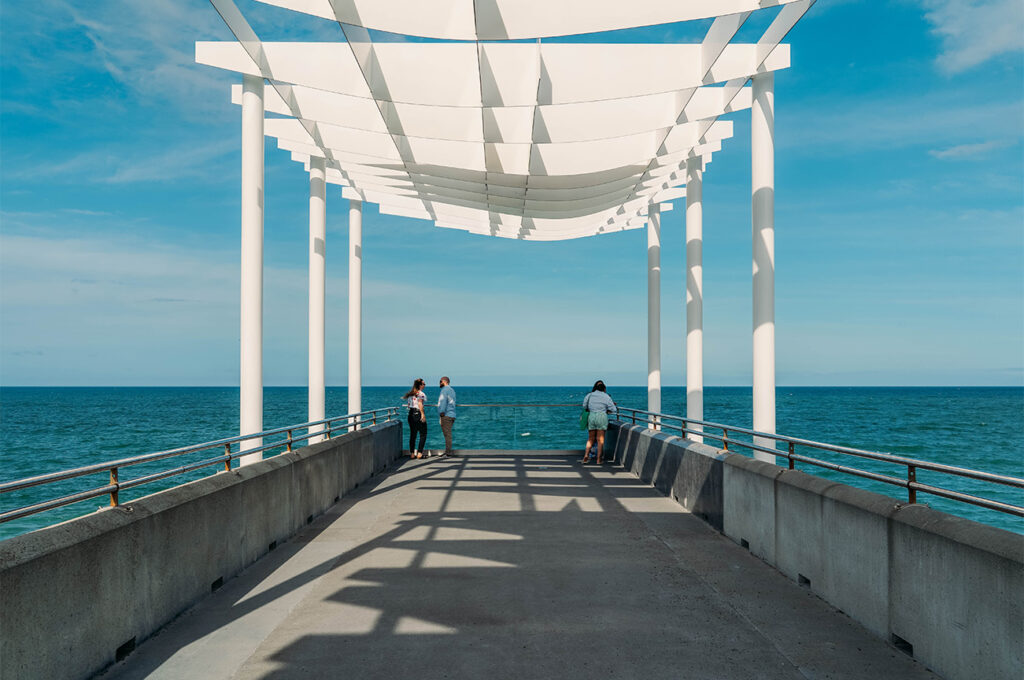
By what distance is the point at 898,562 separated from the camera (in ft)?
16.4

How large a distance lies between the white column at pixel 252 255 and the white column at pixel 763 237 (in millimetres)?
6216

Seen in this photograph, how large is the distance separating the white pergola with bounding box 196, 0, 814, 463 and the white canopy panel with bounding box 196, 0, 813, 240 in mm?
19

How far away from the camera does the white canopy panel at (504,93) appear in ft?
24.8

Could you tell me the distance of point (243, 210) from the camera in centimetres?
965

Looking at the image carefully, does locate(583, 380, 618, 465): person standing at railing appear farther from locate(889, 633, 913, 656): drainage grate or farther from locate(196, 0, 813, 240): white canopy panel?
locate(889, 633, 913, 656): drainage grate

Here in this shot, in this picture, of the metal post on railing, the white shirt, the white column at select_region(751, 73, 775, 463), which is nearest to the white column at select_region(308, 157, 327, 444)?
the white shirt

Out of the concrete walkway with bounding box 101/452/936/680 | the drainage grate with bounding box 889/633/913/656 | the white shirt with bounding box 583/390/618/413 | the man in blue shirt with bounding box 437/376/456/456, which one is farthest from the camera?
the man in blue shirt with bounding box 437/376/456/456

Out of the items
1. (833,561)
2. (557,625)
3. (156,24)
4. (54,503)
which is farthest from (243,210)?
(833,561)

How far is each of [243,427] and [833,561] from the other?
Result: 23.4 ft

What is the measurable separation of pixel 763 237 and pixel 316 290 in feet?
25.3

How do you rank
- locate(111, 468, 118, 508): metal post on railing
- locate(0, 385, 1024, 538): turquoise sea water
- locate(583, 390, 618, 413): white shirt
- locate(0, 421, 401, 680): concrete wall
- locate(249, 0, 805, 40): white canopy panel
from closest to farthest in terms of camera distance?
locate(0, 421, 401, 680): concrete wall
locate(111, 468, 118, 508): metal post on railing
locate(249, 0, 805, 40): white canopy panel
locate(583, 390, 618, 413): white shirt
locate(0, 385, 1024, 538): turquoise sea water

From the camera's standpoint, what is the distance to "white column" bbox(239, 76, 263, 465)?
378 inches

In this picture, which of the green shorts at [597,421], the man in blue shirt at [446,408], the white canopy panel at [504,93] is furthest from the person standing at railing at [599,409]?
the white canopy panel at [504,93]

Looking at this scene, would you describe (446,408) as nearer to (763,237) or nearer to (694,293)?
(694,293)
